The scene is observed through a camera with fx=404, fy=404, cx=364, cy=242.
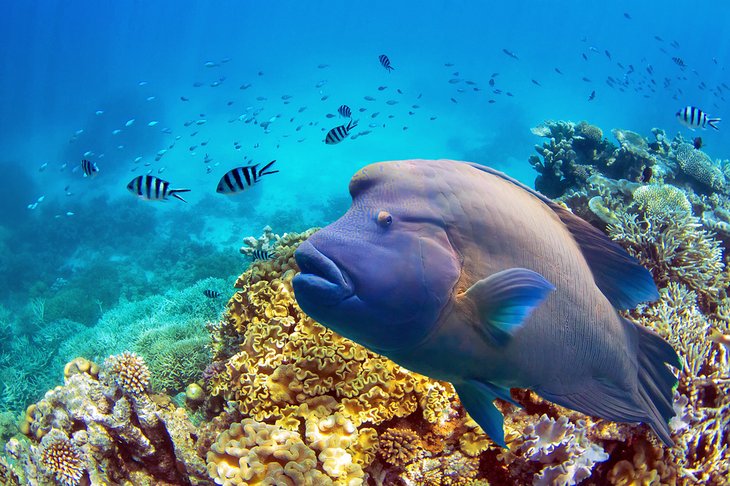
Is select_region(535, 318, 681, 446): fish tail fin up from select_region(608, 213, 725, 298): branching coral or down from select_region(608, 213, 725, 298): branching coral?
up

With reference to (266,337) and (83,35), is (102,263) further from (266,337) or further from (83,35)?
(83,35)

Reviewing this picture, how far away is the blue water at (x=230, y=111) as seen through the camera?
66.2 feet

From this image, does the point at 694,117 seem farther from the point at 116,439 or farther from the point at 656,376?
the point at 116,439

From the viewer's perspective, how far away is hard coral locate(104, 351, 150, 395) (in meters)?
3.35

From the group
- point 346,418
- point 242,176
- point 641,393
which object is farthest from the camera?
point 242,176

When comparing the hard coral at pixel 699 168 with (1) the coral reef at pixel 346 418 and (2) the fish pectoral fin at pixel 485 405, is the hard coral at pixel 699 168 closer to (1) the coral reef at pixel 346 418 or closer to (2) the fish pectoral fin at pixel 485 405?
(1) the coral reef at pixel 346 418

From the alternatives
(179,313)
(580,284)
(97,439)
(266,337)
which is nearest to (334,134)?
(179,313)

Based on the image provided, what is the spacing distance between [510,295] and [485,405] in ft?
1.96

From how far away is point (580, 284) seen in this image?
1710 millimetres

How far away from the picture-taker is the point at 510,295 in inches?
51.2

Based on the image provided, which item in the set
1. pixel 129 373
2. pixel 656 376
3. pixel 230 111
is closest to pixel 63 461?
pixel 129 373

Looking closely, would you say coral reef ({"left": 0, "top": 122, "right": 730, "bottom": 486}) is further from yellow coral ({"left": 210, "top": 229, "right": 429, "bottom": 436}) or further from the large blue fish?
the large blue fish

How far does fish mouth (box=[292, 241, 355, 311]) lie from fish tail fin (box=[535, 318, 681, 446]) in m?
1.07

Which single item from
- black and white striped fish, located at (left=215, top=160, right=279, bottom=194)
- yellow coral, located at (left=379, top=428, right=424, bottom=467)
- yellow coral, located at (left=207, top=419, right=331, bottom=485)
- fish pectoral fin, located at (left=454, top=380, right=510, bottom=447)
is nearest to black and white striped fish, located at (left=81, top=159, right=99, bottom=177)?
black and white striped fish, located at (left=215, top=160, right=279, bottom=194)
